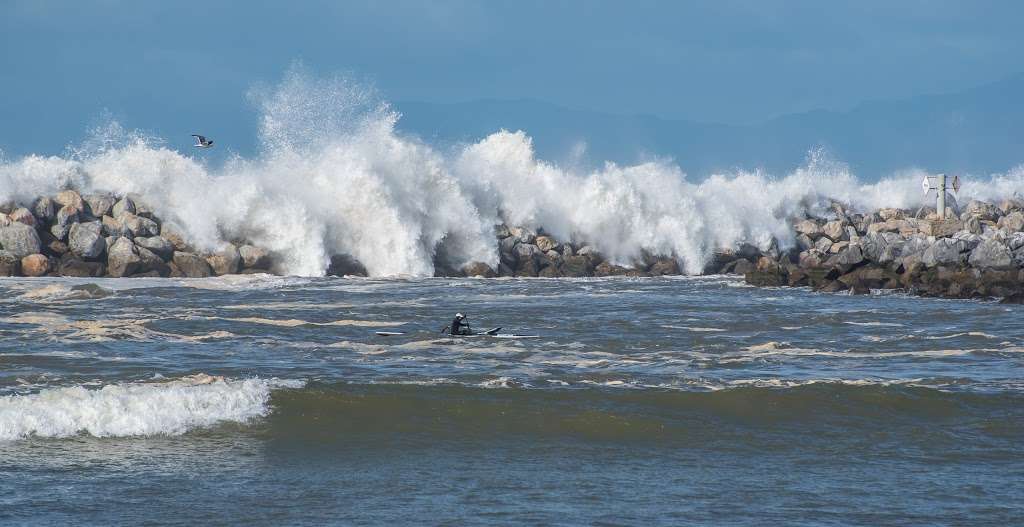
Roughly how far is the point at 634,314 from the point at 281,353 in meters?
7.59

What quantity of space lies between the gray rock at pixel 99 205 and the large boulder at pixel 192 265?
325cm

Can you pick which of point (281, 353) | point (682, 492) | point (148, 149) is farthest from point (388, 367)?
point (148, 149)

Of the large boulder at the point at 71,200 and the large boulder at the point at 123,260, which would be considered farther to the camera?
the large boulder at the point at 71,200

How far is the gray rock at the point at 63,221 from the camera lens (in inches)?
1267

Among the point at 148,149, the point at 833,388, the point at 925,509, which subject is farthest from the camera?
the point at 148,149

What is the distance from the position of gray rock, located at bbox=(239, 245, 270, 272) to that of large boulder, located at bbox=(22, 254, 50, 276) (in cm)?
504

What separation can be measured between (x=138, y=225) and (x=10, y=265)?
380cm

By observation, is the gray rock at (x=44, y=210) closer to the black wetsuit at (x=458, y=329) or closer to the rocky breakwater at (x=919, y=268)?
the rocky breakwater at (x=919, y=268)

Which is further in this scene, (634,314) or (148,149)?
(148,149)

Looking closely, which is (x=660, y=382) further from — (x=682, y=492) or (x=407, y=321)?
(x=407, y=321)

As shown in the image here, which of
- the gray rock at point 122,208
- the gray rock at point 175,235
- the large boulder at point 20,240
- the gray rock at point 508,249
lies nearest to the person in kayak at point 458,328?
the large boulder at point 20,240

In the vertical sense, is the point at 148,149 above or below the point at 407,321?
above

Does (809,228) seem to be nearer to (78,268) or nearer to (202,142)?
(78,268)

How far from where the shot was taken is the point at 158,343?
17.5m
